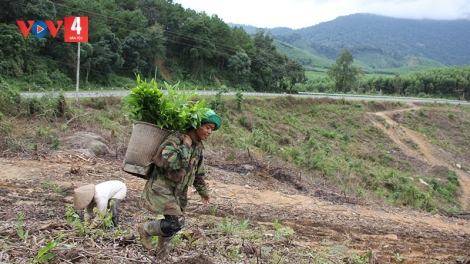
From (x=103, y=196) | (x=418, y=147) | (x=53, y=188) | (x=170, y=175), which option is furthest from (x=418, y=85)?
(x=170, y=175)

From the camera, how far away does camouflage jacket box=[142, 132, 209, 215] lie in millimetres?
2931

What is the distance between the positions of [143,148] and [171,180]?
360mm

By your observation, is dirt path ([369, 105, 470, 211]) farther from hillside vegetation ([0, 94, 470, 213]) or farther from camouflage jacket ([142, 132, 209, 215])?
camouflage jacket ([142, 132, 209, 215])

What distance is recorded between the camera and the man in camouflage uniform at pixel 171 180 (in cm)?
295

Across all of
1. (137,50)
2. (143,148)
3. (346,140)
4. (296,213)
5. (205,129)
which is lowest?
(346,140)

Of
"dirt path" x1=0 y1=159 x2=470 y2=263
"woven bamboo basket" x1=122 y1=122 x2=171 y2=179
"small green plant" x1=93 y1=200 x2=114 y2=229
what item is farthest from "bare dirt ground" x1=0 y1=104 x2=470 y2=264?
"woven bamboo basket" x1=122 y1=122 x2=171 y2=179

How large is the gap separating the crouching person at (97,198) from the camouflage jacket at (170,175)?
40.9 inches

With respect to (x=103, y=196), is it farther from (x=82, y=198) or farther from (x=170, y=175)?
(x=170, y=175)

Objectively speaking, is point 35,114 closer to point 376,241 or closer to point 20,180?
point 20,180

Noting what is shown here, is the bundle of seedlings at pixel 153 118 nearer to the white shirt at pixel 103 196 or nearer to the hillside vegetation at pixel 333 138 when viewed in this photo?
the white shirt at pixel 103 196

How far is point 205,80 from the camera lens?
3741cm

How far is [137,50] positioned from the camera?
29.5m

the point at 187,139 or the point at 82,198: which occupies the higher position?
the point at 187,139

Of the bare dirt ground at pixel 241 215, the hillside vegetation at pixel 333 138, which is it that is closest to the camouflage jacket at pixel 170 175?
the bare dirt ground at pixel 241 215
